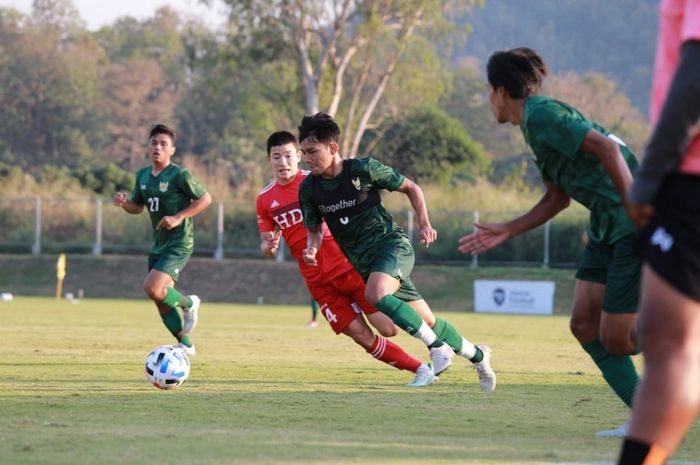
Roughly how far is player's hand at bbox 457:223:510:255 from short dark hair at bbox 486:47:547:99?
3.10 feet

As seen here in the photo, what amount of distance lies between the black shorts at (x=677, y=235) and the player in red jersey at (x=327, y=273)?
6.07 m

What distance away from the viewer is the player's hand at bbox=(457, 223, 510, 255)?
20.1 ft

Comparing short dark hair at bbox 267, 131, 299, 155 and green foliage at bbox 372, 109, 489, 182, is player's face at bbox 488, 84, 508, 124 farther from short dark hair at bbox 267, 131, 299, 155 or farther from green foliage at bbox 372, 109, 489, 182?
green foliage at bbox 372, 109, 489, 182

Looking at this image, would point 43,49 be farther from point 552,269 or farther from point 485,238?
point 485,238

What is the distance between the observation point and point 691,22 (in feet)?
13.2

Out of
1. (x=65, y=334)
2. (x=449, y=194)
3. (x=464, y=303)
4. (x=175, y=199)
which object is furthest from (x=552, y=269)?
(x=175, y=199)

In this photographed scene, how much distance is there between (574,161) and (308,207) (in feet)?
11.0

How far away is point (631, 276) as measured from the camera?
274 inches

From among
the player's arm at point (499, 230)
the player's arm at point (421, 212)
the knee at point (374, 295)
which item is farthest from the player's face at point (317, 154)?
the player's arm at point (499, 230)

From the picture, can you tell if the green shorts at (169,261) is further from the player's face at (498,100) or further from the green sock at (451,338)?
the player's face at (498,100)

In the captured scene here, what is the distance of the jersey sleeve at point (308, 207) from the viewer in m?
9.90

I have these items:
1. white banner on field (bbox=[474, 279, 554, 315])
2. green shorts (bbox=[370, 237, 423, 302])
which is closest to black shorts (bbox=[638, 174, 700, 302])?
green shorts (bbox=[370, 237, 423, 302])

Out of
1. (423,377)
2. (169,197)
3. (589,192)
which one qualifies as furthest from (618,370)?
(169,197)

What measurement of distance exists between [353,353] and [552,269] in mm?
23787
